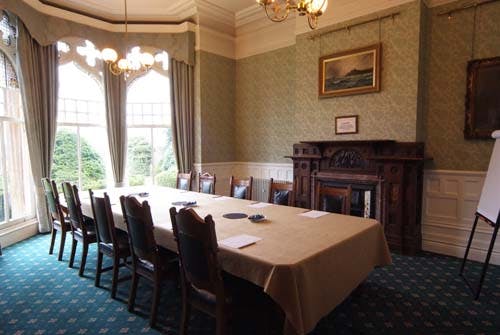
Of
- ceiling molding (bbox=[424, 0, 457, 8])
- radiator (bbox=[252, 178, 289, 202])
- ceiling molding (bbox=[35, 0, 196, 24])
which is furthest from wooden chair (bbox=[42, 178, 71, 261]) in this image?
ceiling molding (bbox=[424, 0, 457, 8])

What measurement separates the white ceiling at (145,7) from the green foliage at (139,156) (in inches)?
87.5

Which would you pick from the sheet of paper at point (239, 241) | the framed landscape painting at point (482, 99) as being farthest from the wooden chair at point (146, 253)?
the framed landscape painting at point (482, 99)

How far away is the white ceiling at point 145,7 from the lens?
5027mm

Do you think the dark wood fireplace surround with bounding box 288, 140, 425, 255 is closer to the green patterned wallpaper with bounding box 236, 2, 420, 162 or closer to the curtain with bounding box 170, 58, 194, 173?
the green patterned wallpaper with bounding box 236, 2, 420, 162

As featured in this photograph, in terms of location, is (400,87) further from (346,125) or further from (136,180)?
(136,180)

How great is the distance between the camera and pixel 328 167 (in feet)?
15.1

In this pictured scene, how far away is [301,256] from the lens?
176 cm

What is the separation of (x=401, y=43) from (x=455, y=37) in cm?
62

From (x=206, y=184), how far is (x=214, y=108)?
2073mm

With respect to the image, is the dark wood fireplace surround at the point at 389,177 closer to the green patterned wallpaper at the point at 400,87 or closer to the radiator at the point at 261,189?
the green patterned wallpaper at the point at 400,87

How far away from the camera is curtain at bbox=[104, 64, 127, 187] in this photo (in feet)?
17.6

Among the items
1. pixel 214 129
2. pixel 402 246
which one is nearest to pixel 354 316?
pixel 402 246

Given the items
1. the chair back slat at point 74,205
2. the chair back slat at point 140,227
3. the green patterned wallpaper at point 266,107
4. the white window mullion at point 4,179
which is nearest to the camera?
the chair back slat at point 140,227

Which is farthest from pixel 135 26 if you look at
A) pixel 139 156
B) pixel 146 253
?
pixel 146 253
